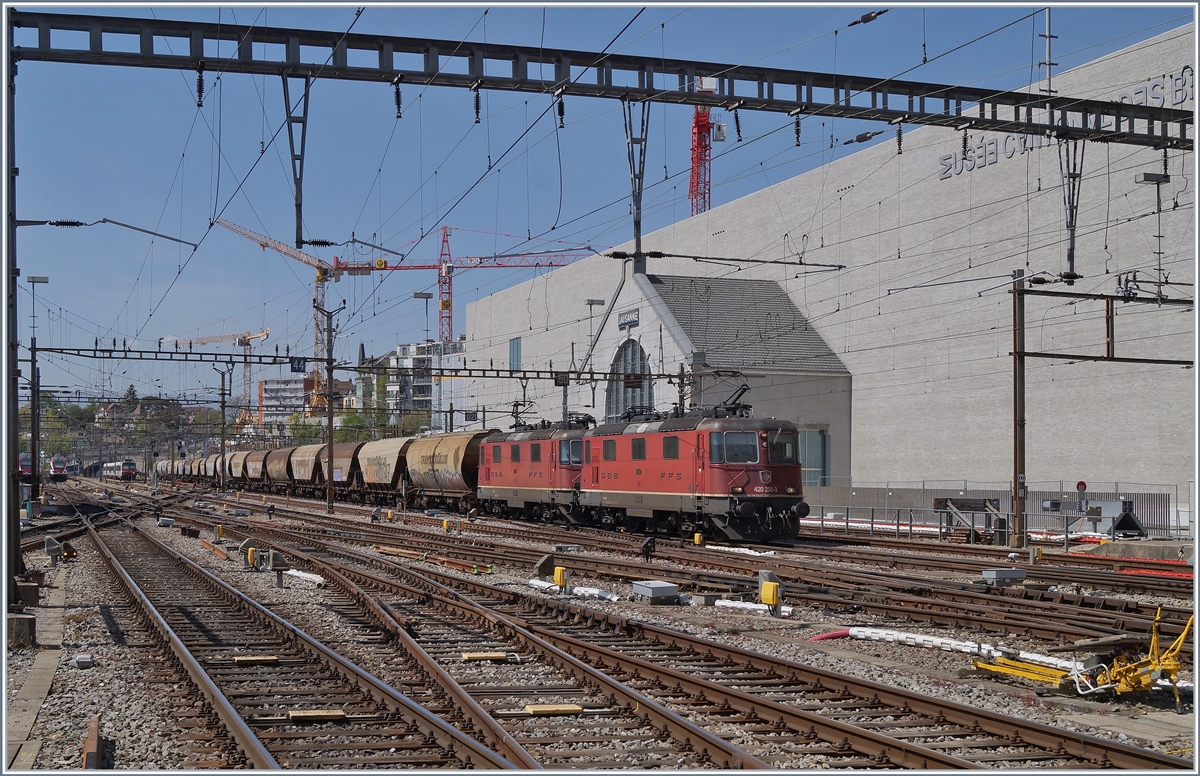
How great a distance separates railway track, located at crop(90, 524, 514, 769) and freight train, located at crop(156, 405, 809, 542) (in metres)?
12.5

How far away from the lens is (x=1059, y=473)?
36.5 meters

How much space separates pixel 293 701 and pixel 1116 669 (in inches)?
276

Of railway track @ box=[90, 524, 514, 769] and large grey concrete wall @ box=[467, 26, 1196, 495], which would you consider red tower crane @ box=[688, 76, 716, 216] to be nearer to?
large grey concrete wall @ box=[467, 26, 1196, 495]

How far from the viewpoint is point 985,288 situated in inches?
1567

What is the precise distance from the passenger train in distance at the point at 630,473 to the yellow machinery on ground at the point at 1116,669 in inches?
565

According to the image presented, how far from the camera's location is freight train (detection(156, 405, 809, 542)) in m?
25.1

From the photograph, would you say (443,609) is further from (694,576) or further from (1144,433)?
(1144,433)

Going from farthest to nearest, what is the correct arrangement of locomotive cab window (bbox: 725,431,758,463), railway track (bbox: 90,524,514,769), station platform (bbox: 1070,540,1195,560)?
1. locomotive cab window (bbox: 725,431,758,463)
2. station platform (bbox: 1070,540,1195,560)
3. railway track (bbox: 90,524,514,769)

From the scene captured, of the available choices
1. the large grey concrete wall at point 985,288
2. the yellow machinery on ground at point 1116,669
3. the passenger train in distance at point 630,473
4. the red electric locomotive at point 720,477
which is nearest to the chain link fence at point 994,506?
the large grey concrete wall at point 985,288

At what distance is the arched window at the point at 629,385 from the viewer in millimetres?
53656

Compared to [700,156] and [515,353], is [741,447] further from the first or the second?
[700,156]

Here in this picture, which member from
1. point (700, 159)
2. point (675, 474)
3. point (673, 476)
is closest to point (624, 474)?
point (673, 476)

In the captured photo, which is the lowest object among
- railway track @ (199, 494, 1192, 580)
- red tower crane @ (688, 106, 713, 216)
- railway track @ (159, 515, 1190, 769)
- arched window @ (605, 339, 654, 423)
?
railway track @ (199, 494, 1192, 580)

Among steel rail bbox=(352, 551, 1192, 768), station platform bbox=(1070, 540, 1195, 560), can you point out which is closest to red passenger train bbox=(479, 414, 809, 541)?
station platform bbox=(1070, 540, 1195, 560)
